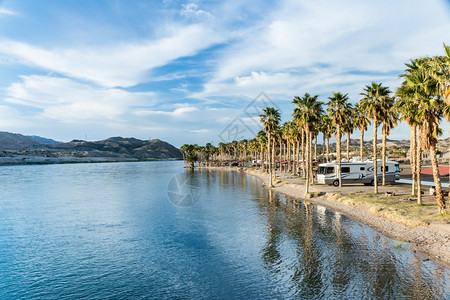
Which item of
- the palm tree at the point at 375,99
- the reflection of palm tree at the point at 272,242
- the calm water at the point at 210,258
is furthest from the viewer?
the palm tree at the point at 375,99

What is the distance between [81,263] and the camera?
67.1 ft

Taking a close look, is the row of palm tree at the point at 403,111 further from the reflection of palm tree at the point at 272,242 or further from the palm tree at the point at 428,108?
the reflection of palm tree at the point at 272,242

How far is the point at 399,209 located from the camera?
27.9 meters

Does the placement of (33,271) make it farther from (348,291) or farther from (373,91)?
(373,91)

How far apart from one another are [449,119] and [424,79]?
5.46 metres

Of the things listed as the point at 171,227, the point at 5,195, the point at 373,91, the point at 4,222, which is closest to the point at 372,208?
the point at 373,91

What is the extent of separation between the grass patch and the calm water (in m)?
2.98

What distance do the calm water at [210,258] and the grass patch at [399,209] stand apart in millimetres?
2982

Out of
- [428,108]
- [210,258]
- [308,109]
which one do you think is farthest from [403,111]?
[210,258]

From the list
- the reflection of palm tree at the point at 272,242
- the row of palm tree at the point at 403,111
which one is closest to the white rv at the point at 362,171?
the row of palm tree at the point at 403,111

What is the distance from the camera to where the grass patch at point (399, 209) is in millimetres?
23781

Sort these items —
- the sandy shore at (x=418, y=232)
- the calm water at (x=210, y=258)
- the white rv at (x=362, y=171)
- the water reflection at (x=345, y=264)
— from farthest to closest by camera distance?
the white rv at (x=362, y=171), the sandy shore at (x=418, y=232), the calm water at (x=210, y=258), the water reflection at (x=345, y=264)

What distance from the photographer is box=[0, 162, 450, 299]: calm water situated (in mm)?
15750

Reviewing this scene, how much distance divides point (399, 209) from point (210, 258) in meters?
20.0
